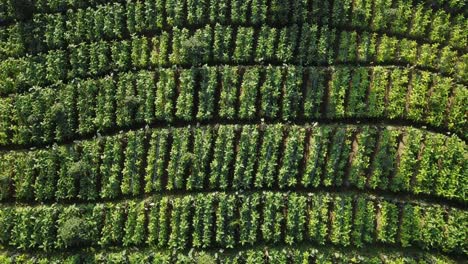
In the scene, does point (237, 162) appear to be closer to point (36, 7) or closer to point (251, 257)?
point (251, 257)

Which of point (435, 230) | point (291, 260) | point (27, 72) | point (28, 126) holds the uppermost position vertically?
point (27, 72)

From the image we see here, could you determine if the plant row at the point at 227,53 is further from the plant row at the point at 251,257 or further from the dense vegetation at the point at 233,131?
the plant row at the point at 251,257

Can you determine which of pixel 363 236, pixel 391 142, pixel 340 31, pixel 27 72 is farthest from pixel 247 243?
pixel 27 72

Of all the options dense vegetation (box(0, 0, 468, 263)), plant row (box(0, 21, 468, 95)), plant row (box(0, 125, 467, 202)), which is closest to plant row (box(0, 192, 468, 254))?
dense vegetation (box(0, 0, 468, 263))

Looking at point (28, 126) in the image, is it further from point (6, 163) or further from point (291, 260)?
point (291, 260)

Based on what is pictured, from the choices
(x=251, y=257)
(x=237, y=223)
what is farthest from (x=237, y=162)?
(x=251, y=257)
